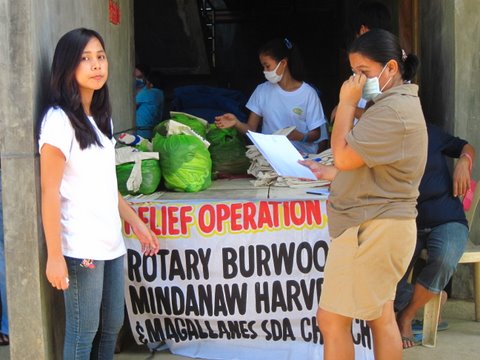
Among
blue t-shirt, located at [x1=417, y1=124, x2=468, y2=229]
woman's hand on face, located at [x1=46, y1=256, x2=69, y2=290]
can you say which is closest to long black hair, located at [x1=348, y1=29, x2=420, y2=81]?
blue t-shirt, located at [x1=417, y1=124, x2=468, y2=229]

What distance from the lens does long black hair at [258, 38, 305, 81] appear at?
423 cm

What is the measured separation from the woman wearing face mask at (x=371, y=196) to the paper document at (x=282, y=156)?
0.53 meters

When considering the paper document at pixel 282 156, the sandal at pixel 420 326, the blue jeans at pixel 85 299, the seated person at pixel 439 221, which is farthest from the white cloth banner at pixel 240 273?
the blue jeans at pixel 85 299

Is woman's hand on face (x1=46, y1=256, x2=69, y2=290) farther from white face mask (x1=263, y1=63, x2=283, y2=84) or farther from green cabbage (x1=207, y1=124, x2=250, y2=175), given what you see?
white face mask (x1=263, y1=63, x2=283, y2=84)

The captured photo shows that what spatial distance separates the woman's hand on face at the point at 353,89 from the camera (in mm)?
2367

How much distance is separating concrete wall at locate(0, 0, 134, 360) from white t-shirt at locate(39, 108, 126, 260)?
21 centimetres

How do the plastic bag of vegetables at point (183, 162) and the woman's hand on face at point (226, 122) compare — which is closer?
the plastic bag of vegetables at point (183, 162)

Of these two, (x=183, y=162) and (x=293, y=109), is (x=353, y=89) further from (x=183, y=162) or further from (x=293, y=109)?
(x=293, y=109)

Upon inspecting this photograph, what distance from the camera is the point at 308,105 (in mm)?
4340

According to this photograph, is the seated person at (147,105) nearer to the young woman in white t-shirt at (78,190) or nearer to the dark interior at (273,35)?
the young woman in white t-shirt at (78,190)

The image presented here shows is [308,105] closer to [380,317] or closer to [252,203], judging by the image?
[252,203]

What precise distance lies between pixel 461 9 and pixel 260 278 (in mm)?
2145

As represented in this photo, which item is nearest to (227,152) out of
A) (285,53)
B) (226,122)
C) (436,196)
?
(226,122)

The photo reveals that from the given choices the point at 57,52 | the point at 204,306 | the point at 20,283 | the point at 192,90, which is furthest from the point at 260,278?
the point at 192,90
